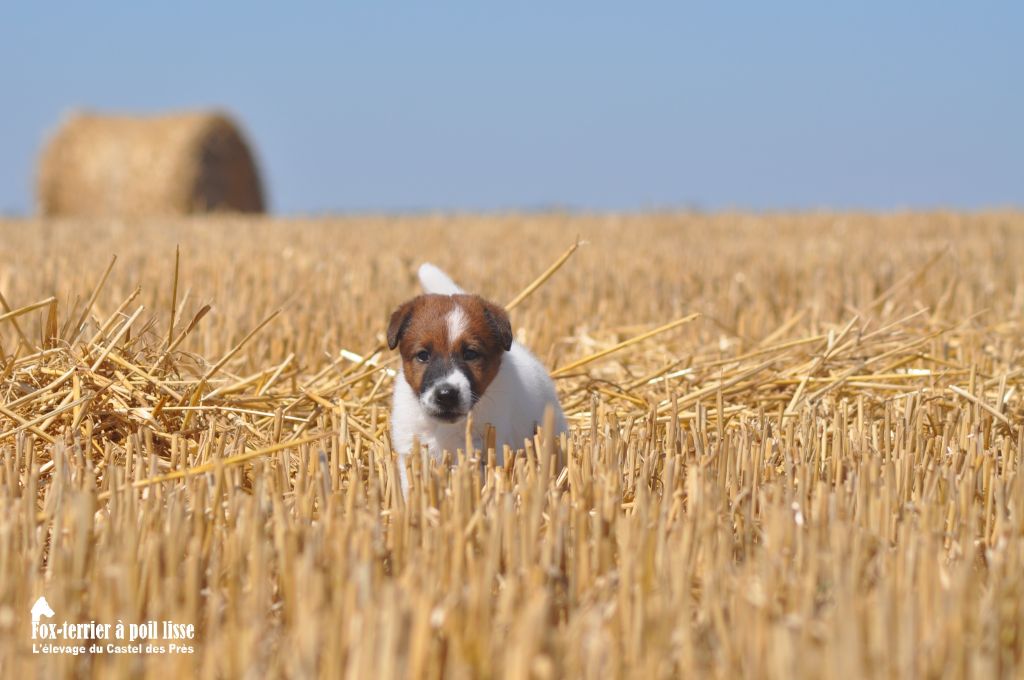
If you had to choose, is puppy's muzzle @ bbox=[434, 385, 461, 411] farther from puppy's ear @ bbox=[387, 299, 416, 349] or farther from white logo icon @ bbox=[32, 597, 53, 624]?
white logo icon @ bbox=[32, 597, 53, 624]

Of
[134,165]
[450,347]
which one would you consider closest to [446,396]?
[450,347]

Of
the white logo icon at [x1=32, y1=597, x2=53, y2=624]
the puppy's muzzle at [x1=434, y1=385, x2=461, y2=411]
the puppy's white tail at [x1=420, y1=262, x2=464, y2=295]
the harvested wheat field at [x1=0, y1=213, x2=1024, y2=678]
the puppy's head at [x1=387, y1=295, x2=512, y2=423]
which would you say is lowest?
the white logo icon at [x1=32, y1=597, x2=53, y2=624]

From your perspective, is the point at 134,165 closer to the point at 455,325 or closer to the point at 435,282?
the point at 435,282

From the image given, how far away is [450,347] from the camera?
3742 millimetres

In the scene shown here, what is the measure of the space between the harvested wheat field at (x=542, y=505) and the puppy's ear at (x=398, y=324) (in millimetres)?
368

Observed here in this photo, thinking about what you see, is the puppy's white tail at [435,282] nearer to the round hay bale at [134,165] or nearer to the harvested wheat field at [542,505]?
the harvested wheat field at [542,505]

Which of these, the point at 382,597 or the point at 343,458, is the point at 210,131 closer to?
the point at 343,458

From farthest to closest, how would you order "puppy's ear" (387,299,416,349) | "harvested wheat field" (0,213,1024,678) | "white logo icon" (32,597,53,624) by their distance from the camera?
1. "puppy's ear" (387,299,416,349)
2. "white logo icon" (32,597,53,624)
3. "harvested wheat field" (0,213,1024,678)

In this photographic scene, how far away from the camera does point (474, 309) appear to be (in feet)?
12.6

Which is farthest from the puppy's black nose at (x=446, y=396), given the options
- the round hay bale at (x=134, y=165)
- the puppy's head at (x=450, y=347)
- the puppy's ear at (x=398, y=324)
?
the round hay bale at (x=134, y=165)

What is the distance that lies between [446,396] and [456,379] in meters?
0.07

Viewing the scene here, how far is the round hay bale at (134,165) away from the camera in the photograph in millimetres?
18094

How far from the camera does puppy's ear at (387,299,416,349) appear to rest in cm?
385

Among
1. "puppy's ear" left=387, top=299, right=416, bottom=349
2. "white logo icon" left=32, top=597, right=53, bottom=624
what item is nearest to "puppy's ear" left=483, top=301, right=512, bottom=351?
"puppy's ear" left=387, top=299, right=416, bottom=349
